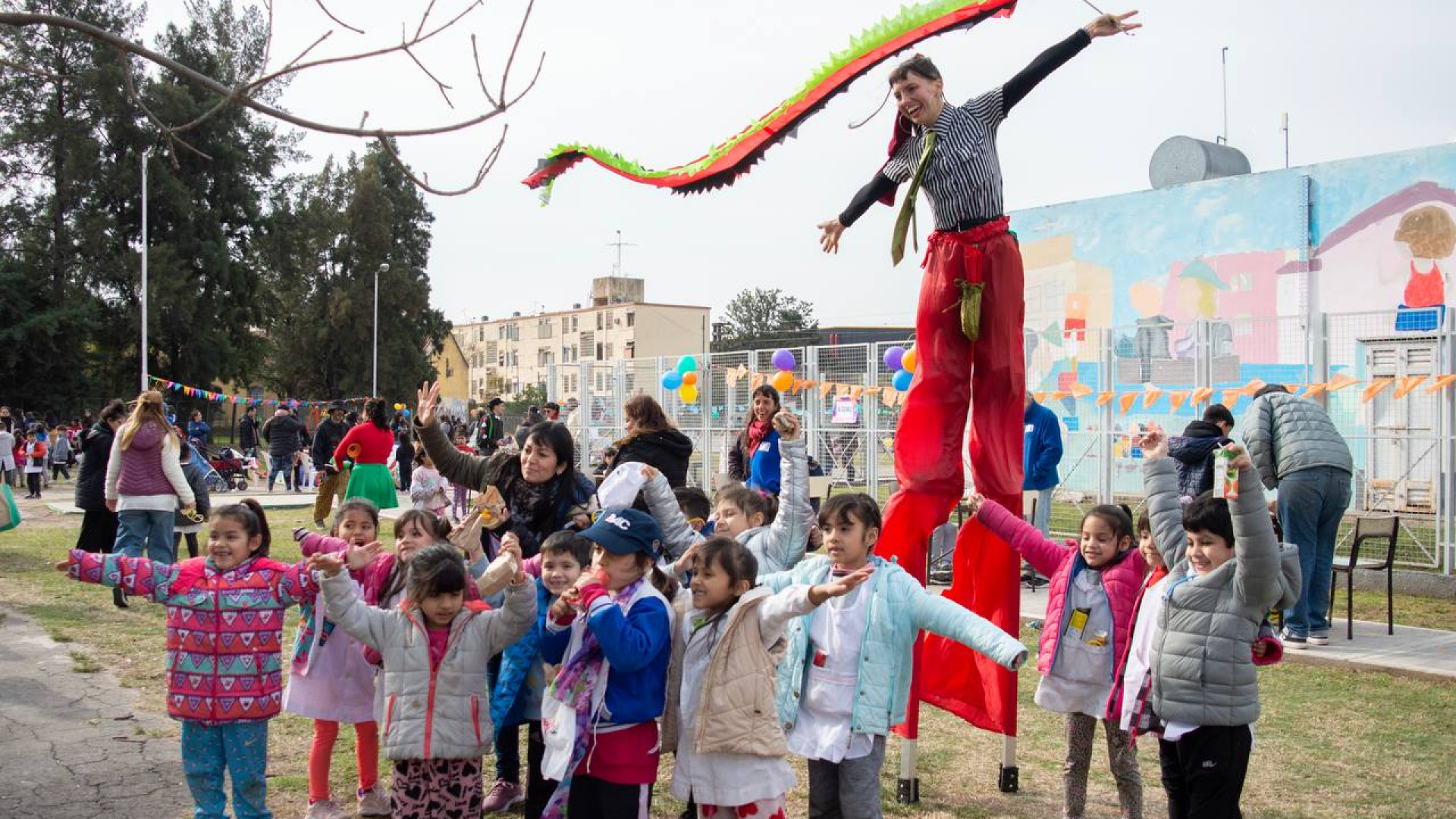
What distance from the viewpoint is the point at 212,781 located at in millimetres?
4027

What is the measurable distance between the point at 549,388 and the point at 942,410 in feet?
55.9

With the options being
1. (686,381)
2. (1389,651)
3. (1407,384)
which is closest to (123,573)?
(1389,651)

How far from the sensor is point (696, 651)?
356cm

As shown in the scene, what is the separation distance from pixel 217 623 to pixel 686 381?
13776 mm

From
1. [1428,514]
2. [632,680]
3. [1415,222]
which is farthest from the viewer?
[1415,222]

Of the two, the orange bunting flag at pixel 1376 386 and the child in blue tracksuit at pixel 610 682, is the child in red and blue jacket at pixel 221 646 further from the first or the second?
the orange bunting flag at pixel 1376 386

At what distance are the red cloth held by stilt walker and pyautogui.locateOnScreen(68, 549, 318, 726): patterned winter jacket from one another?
2.38m

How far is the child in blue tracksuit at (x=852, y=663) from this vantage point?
3691 mm

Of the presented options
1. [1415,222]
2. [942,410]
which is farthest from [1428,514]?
[942,410]

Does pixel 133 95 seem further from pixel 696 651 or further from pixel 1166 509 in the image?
pixel 1166 509

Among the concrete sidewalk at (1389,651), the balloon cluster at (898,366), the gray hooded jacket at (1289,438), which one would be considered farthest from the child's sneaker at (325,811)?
the balloon cluster at (898,366)

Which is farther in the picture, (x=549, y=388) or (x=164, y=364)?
(x=164, y=364)

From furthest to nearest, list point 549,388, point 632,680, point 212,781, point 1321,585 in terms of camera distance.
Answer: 1. point 549,388
2. point 1321,585
3. point 212,781
4. point 632,680

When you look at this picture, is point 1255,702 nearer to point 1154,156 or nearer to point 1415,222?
point 1415,222
